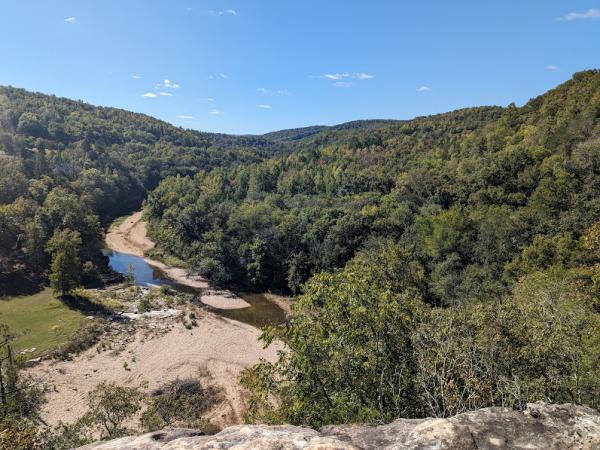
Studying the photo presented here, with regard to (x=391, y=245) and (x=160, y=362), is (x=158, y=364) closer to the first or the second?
(x=160, y=362)

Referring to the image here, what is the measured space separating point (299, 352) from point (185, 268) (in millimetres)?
69395

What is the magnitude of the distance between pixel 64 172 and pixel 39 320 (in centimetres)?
7502

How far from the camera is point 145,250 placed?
8625 centimetres

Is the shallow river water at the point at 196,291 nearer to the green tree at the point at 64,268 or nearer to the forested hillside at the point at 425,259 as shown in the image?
the forested hillside at the point at 425,259

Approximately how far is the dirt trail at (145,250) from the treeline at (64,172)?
5.51m

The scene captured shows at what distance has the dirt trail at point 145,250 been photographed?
59450 millimetres

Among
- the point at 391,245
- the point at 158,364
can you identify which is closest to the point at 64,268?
the point at 158,364

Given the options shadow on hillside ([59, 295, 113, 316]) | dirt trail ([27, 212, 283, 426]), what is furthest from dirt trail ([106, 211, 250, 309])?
shadow on hillside ([59, 295, 113, 316])

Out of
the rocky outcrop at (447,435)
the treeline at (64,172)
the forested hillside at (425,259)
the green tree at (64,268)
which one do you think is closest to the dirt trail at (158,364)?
the forested hillside at (425,259)

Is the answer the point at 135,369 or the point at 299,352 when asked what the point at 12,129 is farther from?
the point at 299,352

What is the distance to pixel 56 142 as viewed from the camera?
5364 inches

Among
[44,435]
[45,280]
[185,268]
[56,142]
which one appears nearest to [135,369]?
[44,435]

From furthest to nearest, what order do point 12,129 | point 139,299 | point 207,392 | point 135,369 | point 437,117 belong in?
point 437,117 < point 12,129 < point 139,299 < point 135,369 < point 207,392

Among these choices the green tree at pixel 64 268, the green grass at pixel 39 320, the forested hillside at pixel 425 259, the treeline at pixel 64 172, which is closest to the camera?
the forested hillside at pixel 425 259
